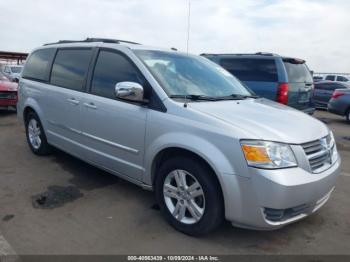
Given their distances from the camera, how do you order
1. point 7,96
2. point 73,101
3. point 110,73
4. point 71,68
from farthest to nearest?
point 7,96, point 71,68, point 73,101, point 110,73

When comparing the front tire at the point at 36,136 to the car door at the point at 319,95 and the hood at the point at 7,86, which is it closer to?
the hood at the point at 7,86

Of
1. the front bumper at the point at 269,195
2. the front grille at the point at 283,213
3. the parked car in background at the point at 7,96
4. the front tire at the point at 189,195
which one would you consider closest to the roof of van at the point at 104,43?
the front tire at the point at 189,195

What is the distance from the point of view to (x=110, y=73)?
4285 millimetres

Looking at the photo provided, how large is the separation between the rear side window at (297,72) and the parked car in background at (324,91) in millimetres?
6810

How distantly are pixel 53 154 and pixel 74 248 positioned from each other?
10.5ft

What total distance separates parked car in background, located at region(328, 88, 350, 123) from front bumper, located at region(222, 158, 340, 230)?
962cm

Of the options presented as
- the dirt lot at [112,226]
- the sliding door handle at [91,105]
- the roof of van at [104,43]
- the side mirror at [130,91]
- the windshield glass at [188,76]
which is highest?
the roof of van at [104,43]

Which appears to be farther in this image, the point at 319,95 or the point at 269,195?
the point at 319,95

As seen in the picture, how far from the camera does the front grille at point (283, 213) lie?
2.99 metres

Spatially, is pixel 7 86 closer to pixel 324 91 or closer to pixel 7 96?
pixel 7 96

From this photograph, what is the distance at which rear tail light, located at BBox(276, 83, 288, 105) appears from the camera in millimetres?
7895

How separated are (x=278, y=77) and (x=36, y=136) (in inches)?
206

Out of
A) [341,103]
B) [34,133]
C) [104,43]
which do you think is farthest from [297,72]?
[34,133]

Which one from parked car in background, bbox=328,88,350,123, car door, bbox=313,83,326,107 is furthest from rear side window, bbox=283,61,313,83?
car door, bbox=313,83,326,107
